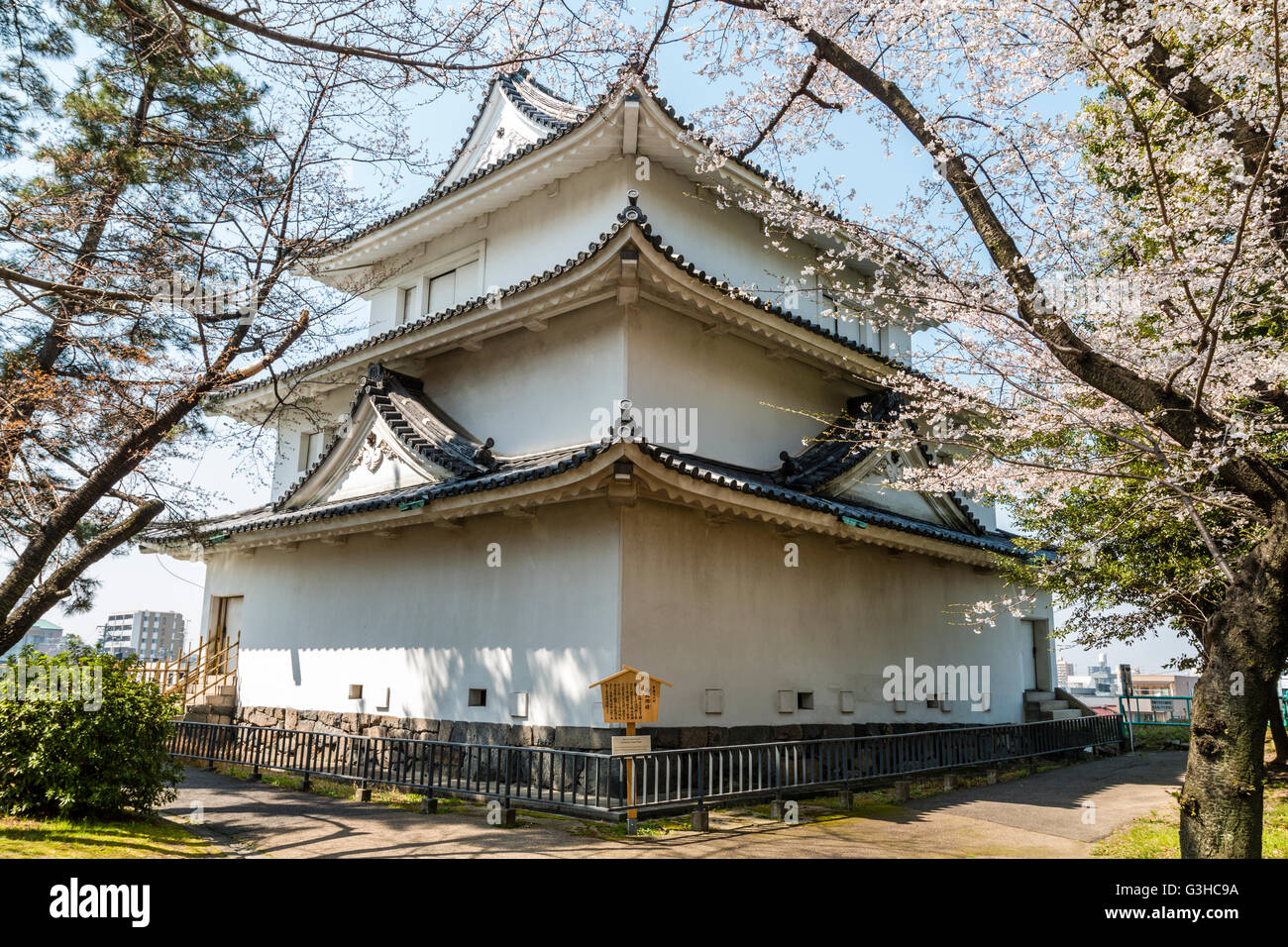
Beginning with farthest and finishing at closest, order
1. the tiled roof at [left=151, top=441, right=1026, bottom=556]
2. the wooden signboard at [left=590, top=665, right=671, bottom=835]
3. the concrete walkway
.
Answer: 1. the tiled roof at [left=151, top=441, right=1026, bottom=556]
2. the wooden signboard at [left=590, top=665, right=671, bottom=835]
3. the concrete walkway

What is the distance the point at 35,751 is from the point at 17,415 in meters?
4.06

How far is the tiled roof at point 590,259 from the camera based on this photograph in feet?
37.4

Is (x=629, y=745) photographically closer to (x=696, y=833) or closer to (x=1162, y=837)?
(x=696, y=833)

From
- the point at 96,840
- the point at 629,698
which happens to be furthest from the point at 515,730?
the point at 96,840

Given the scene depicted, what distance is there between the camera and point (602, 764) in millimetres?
9562

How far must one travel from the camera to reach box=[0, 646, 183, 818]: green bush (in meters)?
8.48

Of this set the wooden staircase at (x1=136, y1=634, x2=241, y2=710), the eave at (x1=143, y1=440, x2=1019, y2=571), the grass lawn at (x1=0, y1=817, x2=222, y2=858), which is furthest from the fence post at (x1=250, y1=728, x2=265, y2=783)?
the wooden staircase at (x1=136, y1=634, x2=241, y2=710)

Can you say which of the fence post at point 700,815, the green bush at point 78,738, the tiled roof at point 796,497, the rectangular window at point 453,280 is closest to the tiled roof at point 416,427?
the rectangular window at point 453,280

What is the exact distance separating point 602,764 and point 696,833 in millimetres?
1302

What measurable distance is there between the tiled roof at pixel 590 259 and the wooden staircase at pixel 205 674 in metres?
5.81

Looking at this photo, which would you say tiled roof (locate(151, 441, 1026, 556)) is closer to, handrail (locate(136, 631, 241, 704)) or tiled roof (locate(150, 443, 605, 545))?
tiled roof (locate(150, 443, 605, 545))

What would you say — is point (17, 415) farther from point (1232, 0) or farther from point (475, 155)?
point (1232, 0)

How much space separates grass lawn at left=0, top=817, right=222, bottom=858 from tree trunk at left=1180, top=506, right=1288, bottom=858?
844cm

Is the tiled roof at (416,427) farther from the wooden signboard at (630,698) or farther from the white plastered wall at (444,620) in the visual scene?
the wooden signboard at (630,698)
